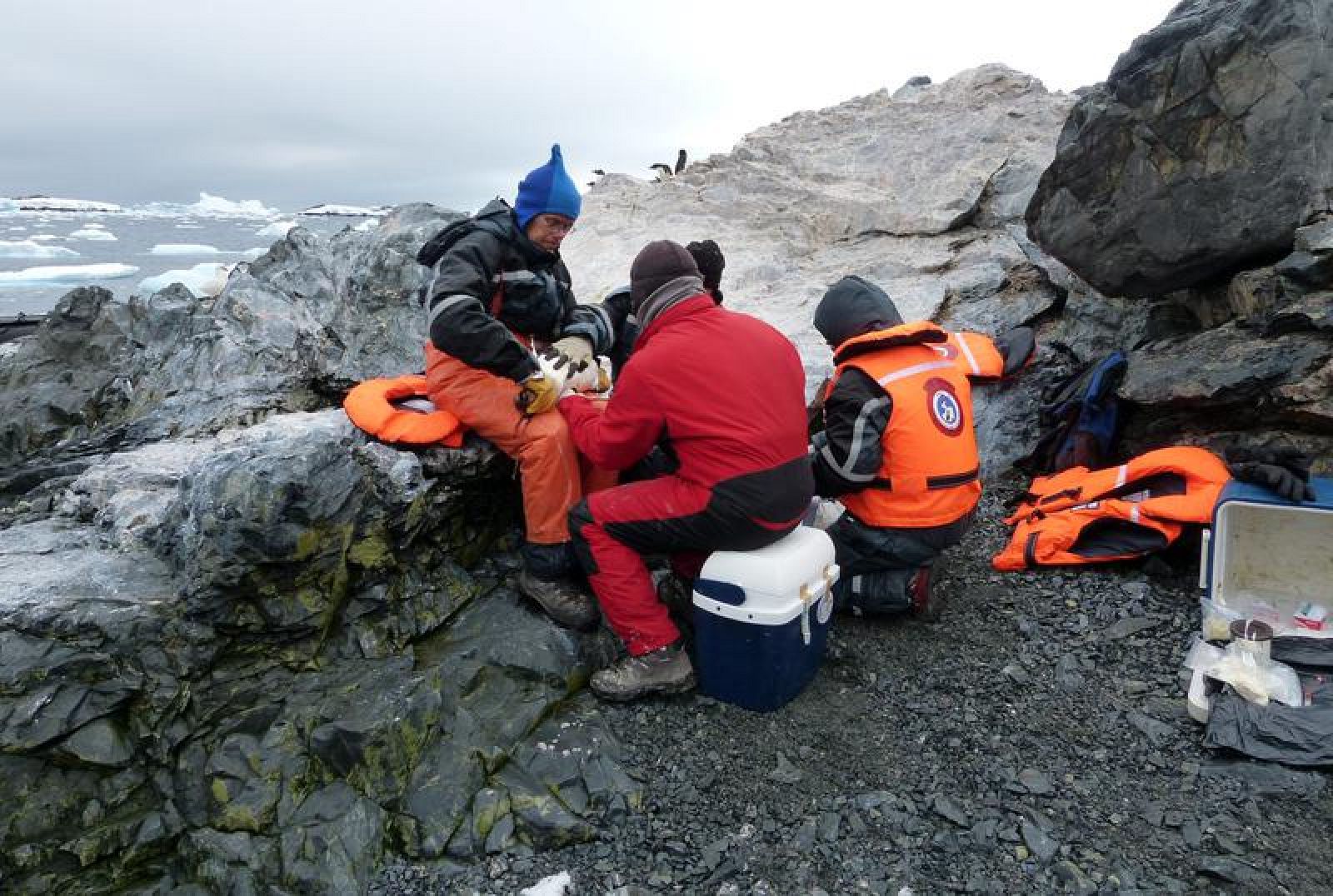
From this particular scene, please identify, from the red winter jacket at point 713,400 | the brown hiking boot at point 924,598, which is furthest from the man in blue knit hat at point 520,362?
the brown hiking boot at point 924,598

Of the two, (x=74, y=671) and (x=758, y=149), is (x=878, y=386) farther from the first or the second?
(x=758, y=149)

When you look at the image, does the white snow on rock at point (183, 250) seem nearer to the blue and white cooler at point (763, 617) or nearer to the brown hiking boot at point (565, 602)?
the brown hiking boot at point (565, 602)

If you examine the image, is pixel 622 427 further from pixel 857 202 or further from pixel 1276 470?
pixel 857 202

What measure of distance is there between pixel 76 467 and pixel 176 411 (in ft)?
2.72

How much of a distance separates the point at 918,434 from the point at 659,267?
1.52m

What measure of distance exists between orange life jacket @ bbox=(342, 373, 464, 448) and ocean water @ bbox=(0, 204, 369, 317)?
3.36 m

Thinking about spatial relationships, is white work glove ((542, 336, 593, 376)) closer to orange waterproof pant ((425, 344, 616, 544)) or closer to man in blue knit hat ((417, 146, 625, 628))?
man in blue knit hat ((417, 146, 625, 628))

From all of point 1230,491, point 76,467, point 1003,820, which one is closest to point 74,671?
point 76,467

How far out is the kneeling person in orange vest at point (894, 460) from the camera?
13.2 feet

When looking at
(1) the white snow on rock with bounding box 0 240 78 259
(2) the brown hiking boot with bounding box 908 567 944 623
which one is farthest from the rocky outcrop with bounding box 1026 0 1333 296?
(1) the white snow on rock with bounding box 0 240 78 259

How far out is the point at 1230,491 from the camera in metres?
3.87

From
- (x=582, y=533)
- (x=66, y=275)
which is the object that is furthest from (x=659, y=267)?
(x=66, y=275)

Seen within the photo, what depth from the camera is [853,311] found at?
435 cm

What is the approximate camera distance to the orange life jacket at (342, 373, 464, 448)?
3.88 m
